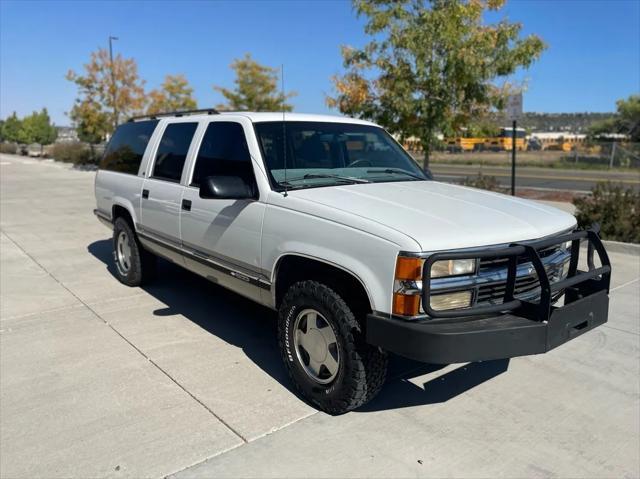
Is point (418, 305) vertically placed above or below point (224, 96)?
below

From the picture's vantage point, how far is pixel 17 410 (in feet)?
11.8

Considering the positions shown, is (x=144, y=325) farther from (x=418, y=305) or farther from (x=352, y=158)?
(x=418, y=305)

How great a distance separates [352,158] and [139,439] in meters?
2.62

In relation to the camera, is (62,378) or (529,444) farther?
(62,378)

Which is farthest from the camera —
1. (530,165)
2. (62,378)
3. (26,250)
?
(530,165)

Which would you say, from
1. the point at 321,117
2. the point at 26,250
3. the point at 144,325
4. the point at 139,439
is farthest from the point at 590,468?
the point at 26,250

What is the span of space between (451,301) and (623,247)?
248 inches

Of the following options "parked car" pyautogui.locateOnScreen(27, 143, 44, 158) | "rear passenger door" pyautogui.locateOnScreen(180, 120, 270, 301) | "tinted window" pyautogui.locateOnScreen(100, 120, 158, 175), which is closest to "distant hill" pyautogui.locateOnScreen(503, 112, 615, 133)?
"parked car" pyautogui.locateOnScreen(27, 143, 44, 158)

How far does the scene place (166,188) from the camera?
5160 mm

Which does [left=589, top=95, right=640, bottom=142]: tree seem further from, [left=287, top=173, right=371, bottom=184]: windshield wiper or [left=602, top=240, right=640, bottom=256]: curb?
[left=287, top=173, right=371, bottom=184]: windshield wiper

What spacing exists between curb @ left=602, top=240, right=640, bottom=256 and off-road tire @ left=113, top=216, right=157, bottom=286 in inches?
255

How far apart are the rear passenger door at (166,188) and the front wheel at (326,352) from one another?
178 cm

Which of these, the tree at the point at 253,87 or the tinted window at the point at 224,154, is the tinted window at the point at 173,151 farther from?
the tree at the point at 253,87

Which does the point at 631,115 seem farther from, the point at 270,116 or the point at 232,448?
the point at 232,448
